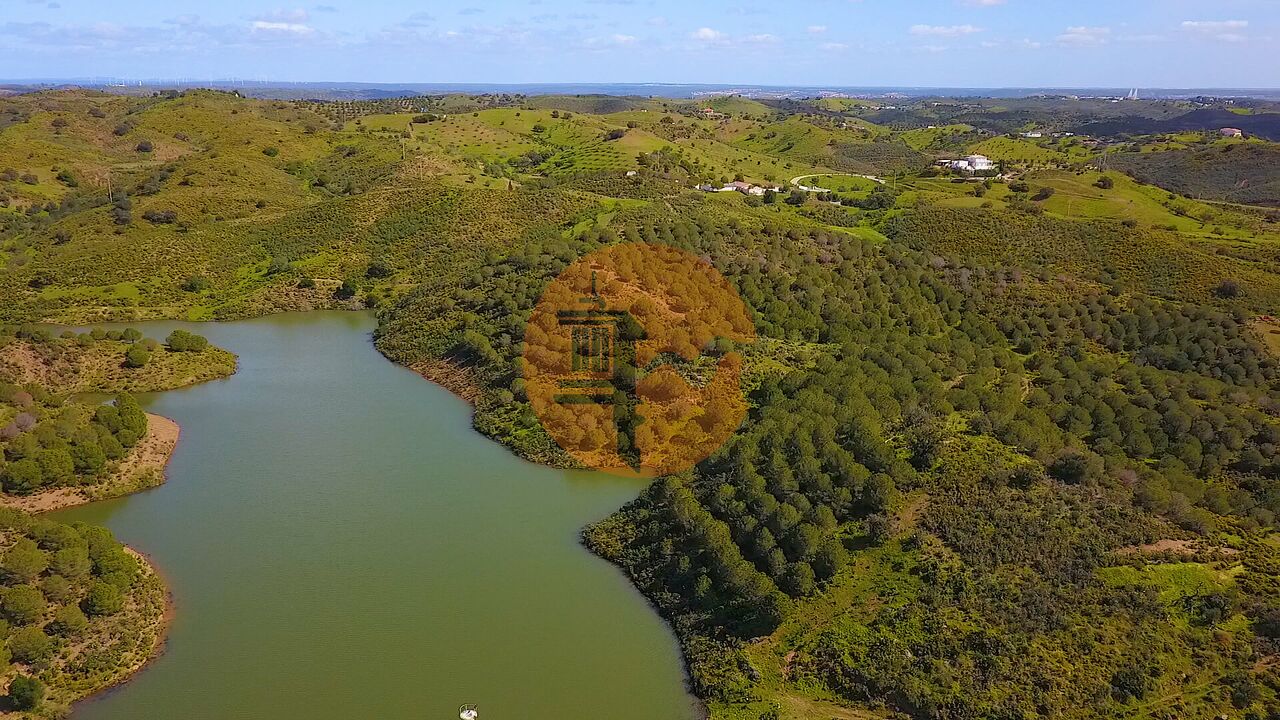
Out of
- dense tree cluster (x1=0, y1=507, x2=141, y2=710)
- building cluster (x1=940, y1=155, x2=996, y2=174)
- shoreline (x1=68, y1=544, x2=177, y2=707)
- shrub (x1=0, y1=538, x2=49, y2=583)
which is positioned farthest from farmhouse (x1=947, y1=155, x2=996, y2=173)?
shrub (x1=0, y1=538, x2=49, y2=583)

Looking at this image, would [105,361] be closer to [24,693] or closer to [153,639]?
[153,639]

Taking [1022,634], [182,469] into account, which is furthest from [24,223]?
[1022,634]

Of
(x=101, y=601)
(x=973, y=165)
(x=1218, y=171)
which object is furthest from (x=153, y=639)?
(x=1218, y=171)

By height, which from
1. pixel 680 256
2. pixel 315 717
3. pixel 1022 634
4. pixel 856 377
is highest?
pixel 680 256

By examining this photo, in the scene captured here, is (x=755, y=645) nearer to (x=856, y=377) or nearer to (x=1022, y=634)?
(x=1022, y=634)

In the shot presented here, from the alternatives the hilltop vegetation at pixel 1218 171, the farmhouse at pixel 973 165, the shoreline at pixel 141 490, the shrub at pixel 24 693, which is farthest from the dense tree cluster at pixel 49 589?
the hilltop vegetation at pixel 1218 171

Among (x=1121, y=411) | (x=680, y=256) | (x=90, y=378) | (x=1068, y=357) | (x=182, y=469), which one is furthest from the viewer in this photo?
(x=680, y=256)

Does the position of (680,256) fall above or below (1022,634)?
above
